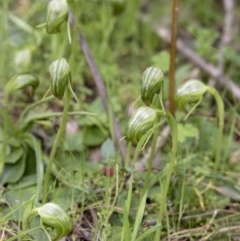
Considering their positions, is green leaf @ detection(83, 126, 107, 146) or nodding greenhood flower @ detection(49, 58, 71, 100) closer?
nodding greenhood flower @ detection(49, 58, 71, 100)

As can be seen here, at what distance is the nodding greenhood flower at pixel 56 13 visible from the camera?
1.56 metres

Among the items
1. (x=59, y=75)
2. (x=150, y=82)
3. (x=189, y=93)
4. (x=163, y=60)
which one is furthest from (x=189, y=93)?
(x=163, y=60)

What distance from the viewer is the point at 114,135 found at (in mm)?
1910

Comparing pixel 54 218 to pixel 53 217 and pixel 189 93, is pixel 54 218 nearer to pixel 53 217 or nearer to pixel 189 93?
pixel 53 217

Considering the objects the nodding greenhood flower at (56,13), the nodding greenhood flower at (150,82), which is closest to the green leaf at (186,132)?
the nodding greenhood flower at (150,82)

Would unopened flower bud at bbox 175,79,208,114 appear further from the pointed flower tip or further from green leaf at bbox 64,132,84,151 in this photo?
the pointed flower tip

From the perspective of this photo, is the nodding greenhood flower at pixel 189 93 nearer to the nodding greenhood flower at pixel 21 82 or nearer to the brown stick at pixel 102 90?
the brown stick at pixel 102 90

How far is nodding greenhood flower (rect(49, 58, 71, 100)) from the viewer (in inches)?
56.7

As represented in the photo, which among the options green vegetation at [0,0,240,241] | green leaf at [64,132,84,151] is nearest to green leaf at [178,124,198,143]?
green vegetation at [0,0,240,241]

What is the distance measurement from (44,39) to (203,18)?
910 mm

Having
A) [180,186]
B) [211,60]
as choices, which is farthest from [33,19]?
[180,186]

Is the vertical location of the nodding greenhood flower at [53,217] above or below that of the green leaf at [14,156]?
above

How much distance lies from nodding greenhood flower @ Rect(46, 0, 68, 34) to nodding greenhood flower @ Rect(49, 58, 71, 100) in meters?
0.17

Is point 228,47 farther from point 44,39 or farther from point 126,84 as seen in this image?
point 44,39
